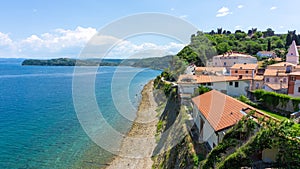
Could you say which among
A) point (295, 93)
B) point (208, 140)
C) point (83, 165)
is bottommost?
point (83, 165)

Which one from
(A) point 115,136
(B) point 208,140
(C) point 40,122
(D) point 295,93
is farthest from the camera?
(C) point 40,122

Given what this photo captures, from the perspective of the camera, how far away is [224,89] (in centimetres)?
2611

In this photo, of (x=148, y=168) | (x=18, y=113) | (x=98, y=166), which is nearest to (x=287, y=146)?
(x=148, y=168)

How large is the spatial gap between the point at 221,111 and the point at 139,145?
1158 cm

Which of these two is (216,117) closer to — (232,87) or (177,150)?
(177,150)

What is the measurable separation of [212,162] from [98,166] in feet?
36.7

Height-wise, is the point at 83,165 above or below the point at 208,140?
below

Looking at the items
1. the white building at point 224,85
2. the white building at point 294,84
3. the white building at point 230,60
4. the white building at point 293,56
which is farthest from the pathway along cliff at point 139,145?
the white building at point 293,56

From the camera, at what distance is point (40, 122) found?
31.6 metres

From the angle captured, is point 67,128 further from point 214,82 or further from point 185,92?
point 214,82

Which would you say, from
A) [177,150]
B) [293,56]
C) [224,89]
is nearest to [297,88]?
[224,89]

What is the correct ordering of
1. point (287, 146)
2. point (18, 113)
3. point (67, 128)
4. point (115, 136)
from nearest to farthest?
1. point (287, 146)
2. point (115, 136)
3. point (67, 128)
4. point (18, 113)

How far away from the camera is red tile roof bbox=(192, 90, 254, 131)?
37.9ft

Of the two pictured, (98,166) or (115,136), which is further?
(115,136)
